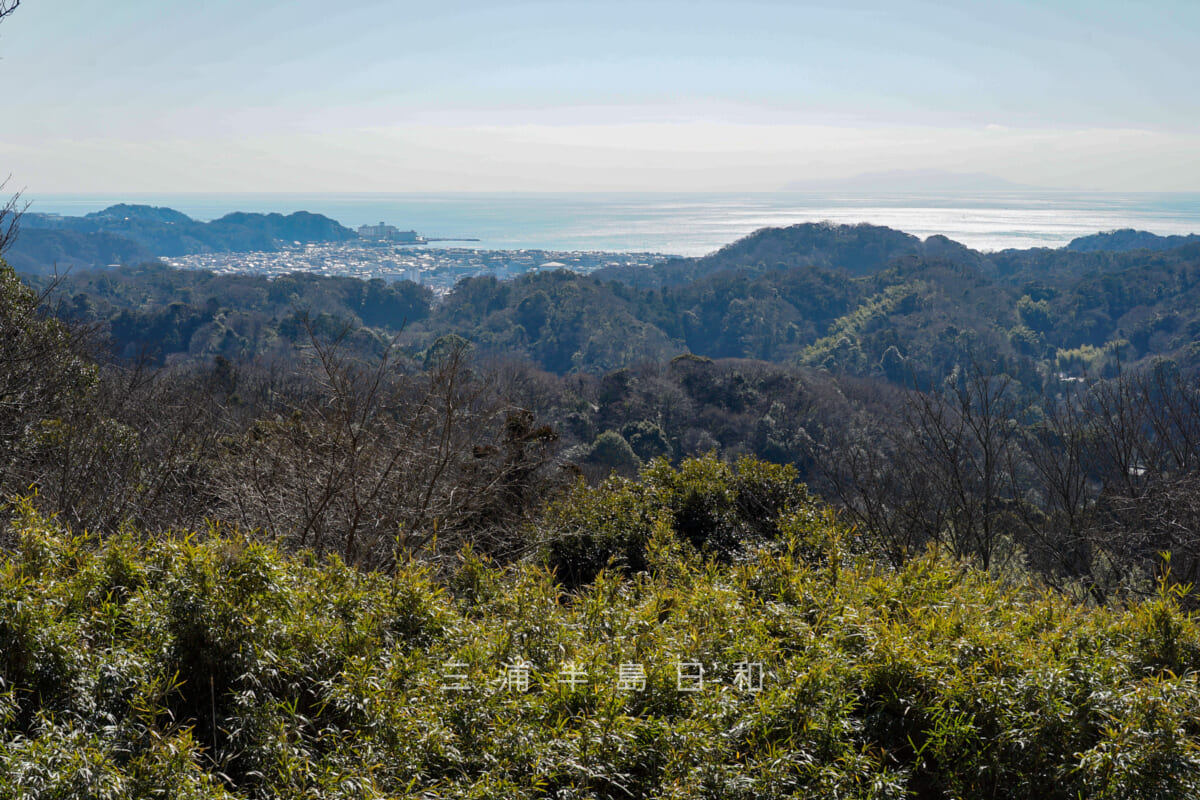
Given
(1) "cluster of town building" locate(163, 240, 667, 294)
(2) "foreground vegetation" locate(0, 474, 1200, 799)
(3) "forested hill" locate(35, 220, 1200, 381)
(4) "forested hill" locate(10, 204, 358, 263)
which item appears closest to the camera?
(2) "foreground vegetation" locate(0, 474, 1200, 799)

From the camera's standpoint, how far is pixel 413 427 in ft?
24.3

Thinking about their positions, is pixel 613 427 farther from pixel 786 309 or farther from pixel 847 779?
pixel 786 309

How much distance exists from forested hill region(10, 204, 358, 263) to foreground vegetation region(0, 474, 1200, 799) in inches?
5395

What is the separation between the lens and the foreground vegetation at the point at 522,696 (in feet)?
7.96

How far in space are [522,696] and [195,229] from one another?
159780 millimetres

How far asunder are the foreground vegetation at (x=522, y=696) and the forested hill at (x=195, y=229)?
450 ft

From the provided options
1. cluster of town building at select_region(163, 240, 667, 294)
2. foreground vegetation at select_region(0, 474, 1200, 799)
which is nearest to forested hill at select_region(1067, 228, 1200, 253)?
cluster of town building at select_region(163, 240, 667, 294)

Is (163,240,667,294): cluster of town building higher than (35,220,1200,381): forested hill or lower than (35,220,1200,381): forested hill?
higher

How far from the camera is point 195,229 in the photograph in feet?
449

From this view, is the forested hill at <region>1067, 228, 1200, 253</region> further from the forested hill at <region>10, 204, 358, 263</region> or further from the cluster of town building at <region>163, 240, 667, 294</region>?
the forested hill at <region>10, 204, 358, 263</region>

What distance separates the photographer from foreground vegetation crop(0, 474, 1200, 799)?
2.43m

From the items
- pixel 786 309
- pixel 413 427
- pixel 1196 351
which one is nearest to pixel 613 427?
pixel 413 427

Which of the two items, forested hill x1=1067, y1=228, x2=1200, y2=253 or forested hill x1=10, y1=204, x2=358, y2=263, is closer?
forested hill x1=1067, y1=228, x2=1200, y2=253

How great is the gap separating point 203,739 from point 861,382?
186 feet
